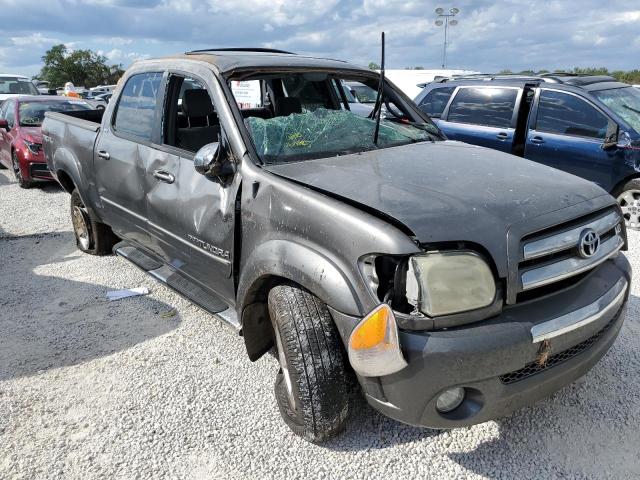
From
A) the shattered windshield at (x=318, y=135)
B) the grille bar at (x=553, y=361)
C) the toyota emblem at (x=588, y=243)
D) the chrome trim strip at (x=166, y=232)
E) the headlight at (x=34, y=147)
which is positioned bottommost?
the grille bar at (x=553, y=361)

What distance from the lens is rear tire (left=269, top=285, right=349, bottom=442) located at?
90.7 inches

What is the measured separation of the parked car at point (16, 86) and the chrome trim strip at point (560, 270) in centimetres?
1662

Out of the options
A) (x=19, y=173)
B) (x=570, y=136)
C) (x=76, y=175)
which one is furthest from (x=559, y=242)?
(x=19, y=173)

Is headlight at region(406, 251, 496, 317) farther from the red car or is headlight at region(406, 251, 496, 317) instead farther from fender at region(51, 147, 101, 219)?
the red car

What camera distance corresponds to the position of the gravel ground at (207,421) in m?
2.44

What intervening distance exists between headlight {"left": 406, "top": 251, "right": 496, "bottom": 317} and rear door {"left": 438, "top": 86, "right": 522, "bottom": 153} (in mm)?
5206

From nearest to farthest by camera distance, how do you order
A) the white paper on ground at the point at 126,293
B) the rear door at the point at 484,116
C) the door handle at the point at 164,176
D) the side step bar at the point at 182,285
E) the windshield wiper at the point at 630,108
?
the side step bar at the point at 182,285, the door handle at the point at 164,176, the white paper on ground at the point at 126,293, the windshield wiper at the point at 630,108, the rear door at the point at 484,116

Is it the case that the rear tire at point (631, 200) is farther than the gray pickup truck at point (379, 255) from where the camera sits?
Yes

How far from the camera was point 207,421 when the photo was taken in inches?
108

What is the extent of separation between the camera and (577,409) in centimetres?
279

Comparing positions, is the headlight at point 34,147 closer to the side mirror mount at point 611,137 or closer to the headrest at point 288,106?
the headrest at point 288,106

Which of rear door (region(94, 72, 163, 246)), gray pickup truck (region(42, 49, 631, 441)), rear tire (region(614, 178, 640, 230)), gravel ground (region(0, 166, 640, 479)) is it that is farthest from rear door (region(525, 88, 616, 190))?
rear door (region(94, 72, 163, 246))

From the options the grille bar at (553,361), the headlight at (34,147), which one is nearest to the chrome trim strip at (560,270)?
the grille bar at (553,361)

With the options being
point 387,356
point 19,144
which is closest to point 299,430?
point 387,356
